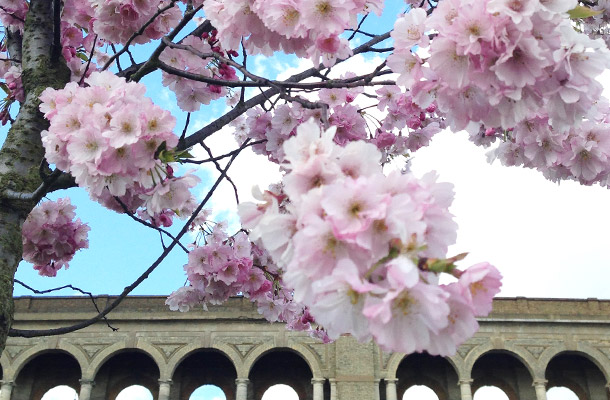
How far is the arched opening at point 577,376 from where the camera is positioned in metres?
17.8

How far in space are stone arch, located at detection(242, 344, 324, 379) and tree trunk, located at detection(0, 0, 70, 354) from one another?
14689 mm

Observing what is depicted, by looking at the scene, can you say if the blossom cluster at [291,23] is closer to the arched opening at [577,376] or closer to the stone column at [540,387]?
the stone column at [540,387]

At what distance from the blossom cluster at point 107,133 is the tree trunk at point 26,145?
931 millimetres

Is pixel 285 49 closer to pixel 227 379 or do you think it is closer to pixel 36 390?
pixel 227 379

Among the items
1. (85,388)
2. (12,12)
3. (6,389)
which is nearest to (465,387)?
(85,388)

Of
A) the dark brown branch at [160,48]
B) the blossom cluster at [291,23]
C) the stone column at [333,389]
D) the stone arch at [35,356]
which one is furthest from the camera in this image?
the stone arch at [35,356]

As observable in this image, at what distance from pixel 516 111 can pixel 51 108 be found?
1408 millimetres

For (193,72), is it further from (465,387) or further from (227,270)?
(465,387)

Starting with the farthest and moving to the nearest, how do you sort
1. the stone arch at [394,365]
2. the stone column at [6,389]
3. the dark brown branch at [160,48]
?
the stone column at [6,389], the stone arch at [394,365], the dark brown branch at [160,48]

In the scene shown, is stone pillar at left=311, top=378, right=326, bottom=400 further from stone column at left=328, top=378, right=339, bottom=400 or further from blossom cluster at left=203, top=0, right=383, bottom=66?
blossom cluster at left=203, top=0, right=383, bottom=66

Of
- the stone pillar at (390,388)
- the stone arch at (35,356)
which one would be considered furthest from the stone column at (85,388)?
the stone pillar at (390,388)

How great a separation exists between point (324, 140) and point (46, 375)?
67.4ft

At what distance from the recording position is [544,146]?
8.07ft

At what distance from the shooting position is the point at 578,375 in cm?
1816
